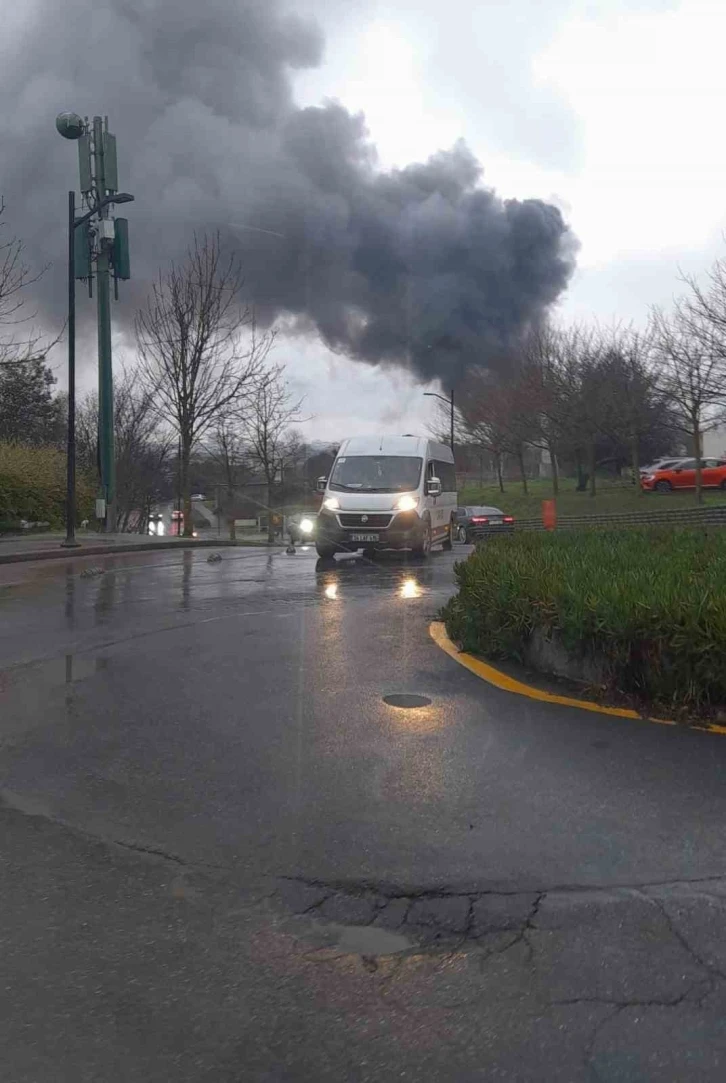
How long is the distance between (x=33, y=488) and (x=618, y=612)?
22563 millimetres

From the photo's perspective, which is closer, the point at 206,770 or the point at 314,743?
the point at 206,770

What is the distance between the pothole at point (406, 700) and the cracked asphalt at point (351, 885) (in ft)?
0.23

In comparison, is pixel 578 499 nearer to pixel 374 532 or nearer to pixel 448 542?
pixel 448 542

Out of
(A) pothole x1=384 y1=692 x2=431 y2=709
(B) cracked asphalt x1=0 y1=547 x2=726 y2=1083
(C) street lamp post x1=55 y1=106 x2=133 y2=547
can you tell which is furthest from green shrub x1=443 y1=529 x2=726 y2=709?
(C) street lamp post x1=55 y1=106 x2=133 y2=547

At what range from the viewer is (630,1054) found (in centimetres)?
234

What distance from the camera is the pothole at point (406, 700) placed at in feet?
18.4

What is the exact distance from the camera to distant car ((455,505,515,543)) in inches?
1041

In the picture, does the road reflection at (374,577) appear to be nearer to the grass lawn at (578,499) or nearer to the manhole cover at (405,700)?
the manhole cover at (405,700)

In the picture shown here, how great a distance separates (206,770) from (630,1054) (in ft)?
8.54

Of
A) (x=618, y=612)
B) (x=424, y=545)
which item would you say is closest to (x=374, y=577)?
(x=424, y=545)

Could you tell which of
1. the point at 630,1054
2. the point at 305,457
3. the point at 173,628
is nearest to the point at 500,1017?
the point at 630,1054

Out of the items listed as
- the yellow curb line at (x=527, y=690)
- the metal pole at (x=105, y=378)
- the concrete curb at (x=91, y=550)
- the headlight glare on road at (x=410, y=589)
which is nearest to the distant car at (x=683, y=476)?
the concrete curb at (x=91, y=550)

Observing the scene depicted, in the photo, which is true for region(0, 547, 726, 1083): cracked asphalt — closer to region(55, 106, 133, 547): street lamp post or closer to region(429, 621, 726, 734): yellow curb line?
region(429, 621, 726, 734): yellow curb line

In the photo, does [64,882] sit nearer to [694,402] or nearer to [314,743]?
[314,743]
